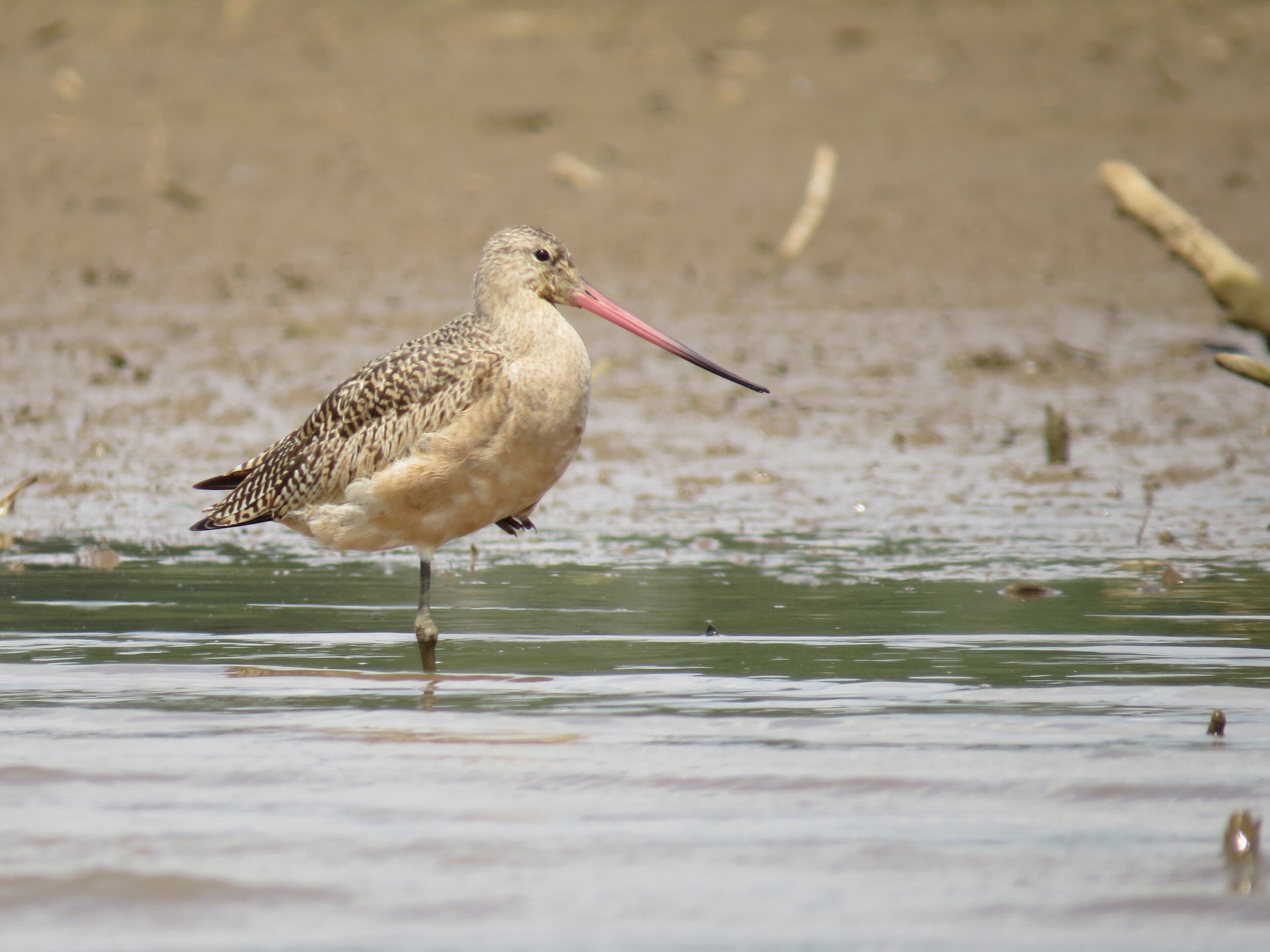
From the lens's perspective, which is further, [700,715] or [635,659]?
[635,659]

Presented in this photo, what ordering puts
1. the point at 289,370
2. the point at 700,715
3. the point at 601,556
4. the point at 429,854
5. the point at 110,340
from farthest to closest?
the point at 110,340 < the point at 289,370 < the point at 601,556 < the point at 700,715 < the point at 429,854

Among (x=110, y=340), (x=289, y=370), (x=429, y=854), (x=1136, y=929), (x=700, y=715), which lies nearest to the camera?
(x=1136, y=929)

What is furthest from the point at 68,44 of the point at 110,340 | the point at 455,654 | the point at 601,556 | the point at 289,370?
the point at 455,654

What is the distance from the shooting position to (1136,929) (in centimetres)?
328

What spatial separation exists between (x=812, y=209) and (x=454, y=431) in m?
7.98

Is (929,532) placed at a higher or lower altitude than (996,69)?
lower

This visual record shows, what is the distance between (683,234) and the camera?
14.4 meters

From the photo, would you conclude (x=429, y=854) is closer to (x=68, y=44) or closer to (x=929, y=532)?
(x=929, y=532)

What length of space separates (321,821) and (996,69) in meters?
13.8

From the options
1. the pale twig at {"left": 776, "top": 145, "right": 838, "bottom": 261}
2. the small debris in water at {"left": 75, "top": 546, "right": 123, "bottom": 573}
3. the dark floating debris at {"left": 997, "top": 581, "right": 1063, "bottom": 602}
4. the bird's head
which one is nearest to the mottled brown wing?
the bird's head

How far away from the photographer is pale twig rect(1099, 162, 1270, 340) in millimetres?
6500

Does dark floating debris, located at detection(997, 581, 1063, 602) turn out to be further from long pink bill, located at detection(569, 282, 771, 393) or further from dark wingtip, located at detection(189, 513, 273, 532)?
dark wingtip, located at detection(189, 513, 273, 532)

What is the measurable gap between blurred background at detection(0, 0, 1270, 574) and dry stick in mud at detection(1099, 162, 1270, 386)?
1.10 metres

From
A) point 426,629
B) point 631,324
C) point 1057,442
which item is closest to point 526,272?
point 631,324
